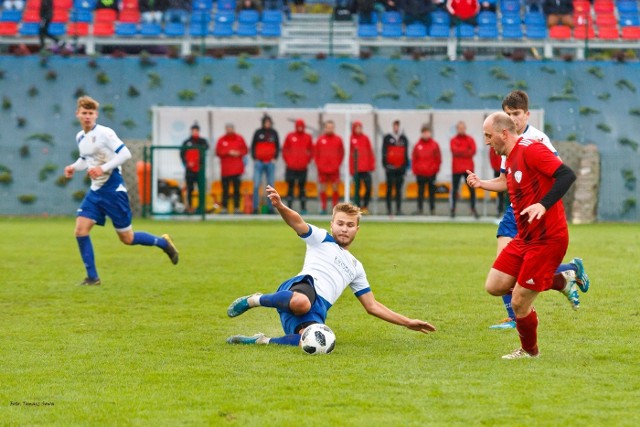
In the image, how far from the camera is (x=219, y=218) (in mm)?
27938

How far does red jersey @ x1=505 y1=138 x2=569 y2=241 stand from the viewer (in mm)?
7250

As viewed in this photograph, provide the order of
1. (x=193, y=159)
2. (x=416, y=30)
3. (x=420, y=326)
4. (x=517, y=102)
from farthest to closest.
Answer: (x=416, y=30) < (x=193, y=159) < (x=517, y=102) < (x=420, y=326)

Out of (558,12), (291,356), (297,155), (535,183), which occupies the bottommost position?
(291,356)

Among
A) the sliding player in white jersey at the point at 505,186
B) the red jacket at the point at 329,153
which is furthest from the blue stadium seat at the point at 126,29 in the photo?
the sliding player in white jersey at the point at 505,186

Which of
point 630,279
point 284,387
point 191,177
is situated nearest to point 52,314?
point 284,387

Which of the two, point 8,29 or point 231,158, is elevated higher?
point 8,29

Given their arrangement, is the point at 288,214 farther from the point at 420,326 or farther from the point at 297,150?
the point at 297,150

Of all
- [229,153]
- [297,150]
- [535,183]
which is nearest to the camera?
[535,183]

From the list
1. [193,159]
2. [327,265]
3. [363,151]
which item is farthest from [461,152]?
[327,265]

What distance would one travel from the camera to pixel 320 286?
26.8 feet

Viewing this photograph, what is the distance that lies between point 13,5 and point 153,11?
4.37m

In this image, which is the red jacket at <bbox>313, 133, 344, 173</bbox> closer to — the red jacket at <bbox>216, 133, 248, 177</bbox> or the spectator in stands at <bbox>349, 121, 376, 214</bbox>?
the spectator in stands at <bbox>349, 121, 376, 214</bbox>

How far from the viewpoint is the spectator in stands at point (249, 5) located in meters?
34.8

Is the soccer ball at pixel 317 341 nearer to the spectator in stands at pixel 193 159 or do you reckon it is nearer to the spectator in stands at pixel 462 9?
the spectator in stands at pixel 193 159
